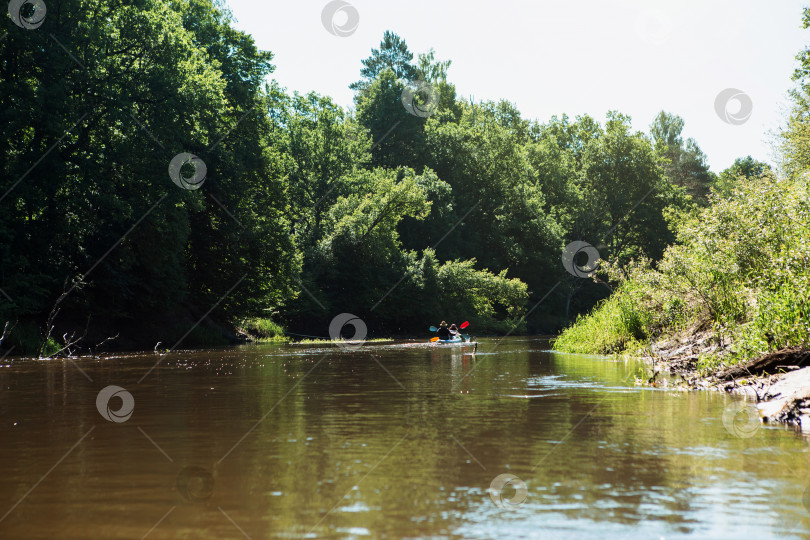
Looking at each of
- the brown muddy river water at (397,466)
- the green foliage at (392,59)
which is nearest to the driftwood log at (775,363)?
the brown muddy river water at (397,466)

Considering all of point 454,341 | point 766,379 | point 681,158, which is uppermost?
point 681,158

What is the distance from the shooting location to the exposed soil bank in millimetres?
7895

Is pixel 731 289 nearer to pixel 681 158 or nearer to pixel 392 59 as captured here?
pixel 392 59

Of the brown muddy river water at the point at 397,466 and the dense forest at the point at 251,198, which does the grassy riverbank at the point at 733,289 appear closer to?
the brown muddy river water at the point at 397,466

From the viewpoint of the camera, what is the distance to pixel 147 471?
5672 mm

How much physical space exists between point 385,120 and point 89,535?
64.0 meters

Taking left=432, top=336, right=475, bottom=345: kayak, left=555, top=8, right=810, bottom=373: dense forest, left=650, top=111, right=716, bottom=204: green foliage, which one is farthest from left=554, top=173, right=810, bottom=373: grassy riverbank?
left=650, top=111, right=716, bottom=204: green foliage

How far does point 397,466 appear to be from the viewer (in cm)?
581

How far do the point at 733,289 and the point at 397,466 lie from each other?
10120mm

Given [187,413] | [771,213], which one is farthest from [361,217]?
[187,413]

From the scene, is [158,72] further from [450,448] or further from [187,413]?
[450,448]

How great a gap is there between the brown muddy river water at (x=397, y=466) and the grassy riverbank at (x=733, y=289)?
1514 mm

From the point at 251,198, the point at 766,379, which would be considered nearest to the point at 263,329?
the point at 251,198

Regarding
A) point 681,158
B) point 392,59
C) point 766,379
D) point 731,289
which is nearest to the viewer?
point 766,379
